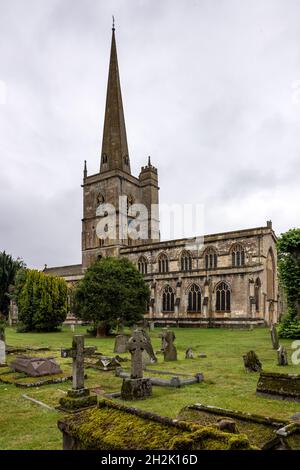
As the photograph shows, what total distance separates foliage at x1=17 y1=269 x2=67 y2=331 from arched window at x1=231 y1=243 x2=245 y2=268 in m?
17.3

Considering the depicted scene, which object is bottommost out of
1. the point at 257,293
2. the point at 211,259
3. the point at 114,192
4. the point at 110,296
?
the point at 257,293

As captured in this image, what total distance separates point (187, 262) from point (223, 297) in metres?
6.03

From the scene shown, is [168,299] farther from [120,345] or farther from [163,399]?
[163,399]

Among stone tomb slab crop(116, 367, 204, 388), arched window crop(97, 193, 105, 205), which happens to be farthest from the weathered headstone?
arched window crop(97, 193, 105, 205)

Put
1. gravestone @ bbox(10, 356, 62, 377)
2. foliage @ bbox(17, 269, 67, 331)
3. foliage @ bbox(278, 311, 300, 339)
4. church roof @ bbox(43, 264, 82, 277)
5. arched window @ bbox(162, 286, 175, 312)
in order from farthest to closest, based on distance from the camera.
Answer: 1. church roof @ bbox(43, 264, 82, 277)
2. arched window @ bbox(162, 286, 175, 312)
3. foliage @ bbox(17, 269, 67, 331)
4. foliage @ bbox(278, 311, 300, 339)
5. gravestone @ bbox(10, 356, 62, 377)

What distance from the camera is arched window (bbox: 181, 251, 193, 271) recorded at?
130 feet

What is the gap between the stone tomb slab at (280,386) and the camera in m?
8.83

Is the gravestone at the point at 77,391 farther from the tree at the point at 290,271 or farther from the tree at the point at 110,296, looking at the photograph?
the tree at the point at 110,296

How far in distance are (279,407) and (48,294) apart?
29.3 metres

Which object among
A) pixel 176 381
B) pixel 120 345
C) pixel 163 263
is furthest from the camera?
pixel 163 263

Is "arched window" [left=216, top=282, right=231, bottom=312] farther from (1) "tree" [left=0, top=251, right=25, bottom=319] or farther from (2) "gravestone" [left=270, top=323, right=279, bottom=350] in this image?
(1) "tree" [left=0, top=251, right=25, bottom=319]

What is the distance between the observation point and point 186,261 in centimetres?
4006

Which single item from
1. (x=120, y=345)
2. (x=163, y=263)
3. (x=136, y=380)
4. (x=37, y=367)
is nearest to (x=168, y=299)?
(x=163, y=263)
